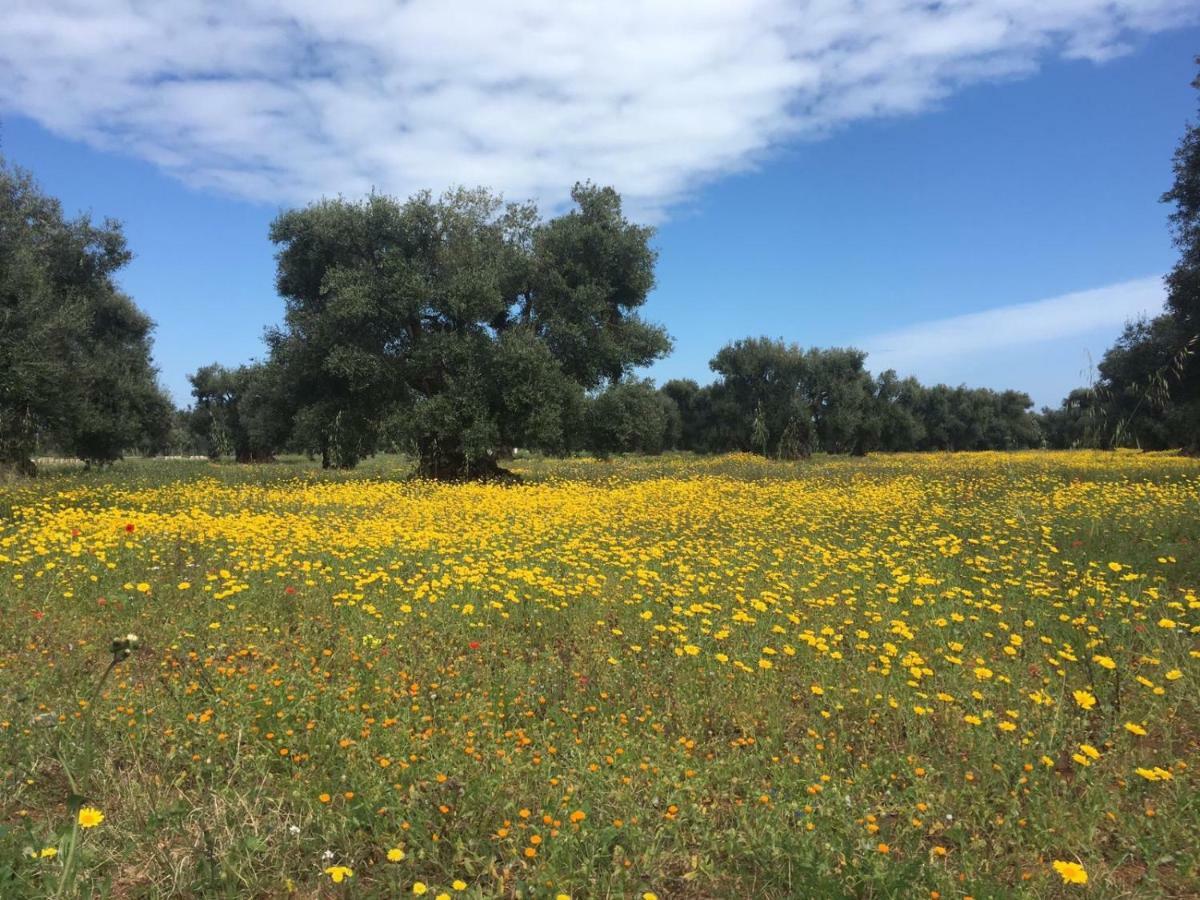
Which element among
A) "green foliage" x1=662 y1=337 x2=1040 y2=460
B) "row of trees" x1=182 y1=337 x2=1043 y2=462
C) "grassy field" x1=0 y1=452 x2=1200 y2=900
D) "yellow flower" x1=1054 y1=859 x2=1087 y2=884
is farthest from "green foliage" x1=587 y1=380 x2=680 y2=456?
"yellow flower" x1=1054 y1=859 x2=1087 y2=884

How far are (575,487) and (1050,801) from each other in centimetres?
1407

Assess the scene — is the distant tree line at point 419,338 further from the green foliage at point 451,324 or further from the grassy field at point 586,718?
the grassy field at point 586,718

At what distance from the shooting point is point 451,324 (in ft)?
66.4

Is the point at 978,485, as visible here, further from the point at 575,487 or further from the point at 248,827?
the point at 248,827

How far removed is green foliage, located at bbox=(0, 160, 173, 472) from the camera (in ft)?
44.1

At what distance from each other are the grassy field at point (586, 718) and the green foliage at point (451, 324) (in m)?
10.6

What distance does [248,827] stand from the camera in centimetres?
324

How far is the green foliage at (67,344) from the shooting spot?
44.1ft

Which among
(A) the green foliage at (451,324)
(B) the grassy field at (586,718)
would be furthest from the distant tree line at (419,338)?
(B) the grassy field at (586,718)

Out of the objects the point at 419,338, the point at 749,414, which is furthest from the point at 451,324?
the point at 749,414

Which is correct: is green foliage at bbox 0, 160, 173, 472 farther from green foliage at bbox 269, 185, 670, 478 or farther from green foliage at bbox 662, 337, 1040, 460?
green foliage at bbox 662, 337, 1040, 460

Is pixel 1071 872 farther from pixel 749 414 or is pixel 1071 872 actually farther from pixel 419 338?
pixel 749 414

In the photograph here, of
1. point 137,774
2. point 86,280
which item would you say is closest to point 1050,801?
point 137,774

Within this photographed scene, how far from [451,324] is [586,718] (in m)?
17.2
